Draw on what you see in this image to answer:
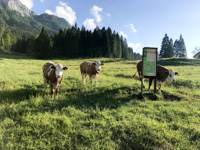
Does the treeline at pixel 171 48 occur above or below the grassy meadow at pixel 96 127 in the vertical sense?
above

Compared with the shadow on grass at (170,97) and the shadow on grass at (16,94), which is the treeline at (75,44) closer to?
the shadow on grass at (16,94)

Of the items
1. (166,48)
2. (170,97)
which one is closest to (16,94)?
Result: (170,97)

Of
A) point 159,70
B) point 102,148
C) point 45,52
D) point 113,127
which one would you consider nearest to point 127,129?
point 113,127

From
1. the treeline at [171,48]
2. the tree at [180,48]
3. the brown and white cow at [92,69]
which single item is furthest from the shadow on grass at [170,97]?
the tree at [180,48]

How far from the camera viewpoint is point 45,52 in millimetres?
48094

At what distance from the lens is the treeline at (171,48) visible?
188 feet

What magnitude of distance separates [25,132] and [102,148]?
95.7 inches

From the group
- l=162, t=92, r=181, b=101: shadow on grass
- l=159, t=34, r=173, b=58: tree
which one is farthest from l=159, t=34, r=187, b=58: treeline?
l=162, t=92, r=181, b=101: shadow on grass

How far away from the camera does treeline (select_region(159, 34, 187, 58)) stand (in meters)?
57.2

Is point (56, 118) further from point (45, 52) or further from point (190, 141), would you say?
point (45, 52)

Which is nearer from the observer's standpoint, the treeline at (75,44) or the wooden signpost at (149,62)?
the wooden signpost at (149,62)

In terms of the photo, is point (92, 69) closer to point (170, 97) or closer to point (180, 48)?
point (170, 97)

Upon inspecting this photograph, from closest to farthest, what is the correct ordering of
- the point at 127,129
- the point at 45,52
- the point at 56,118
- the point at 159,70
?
the point at 127,129, the point at 56,118, the point at 159,70, the point at 45,52

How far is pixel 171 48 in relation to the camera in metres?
57.6
